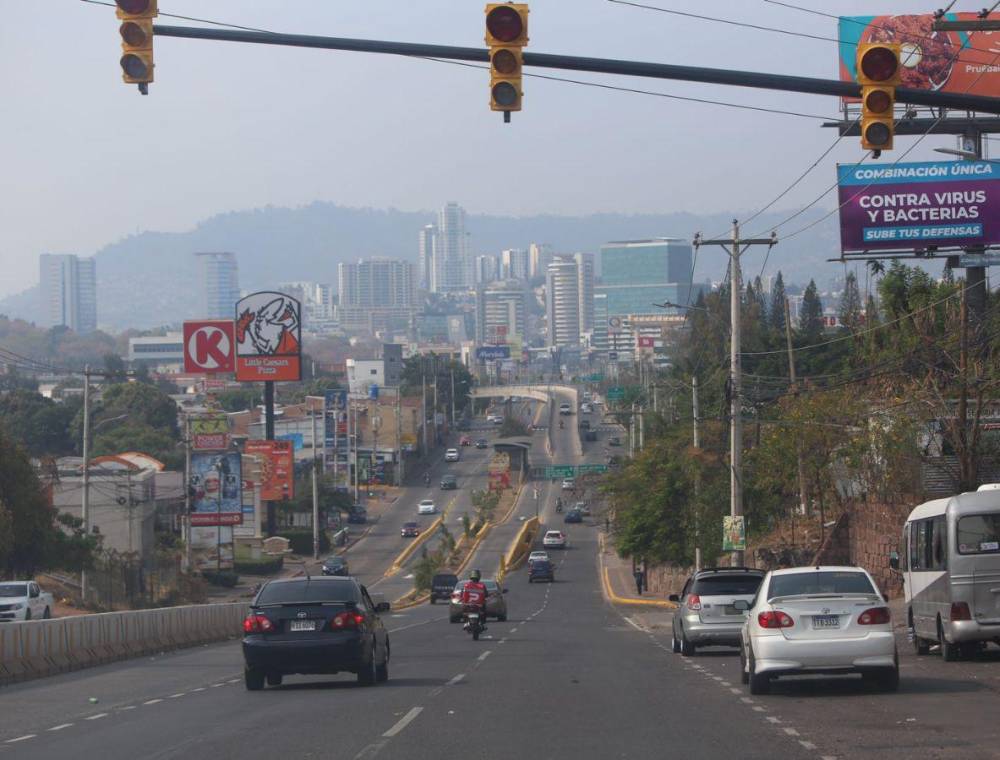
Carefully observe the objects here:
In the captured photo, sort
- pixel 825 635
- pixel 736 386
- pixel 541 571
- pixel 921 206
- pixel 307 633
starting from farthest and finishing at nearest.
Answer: pixel 541 571 < pixel 921 206 < pixel 736 386 < pixel 307 633 < pixel 825 635

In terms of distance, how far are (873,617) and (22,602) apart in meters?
26.8

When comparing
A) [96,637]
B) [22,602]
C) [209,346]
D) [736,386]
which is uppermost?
[209,346]

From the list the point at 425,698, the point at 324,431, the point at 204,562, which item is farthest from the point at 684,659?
the point at 324,431

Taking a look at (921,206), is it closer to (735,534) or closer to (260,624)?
(735,534)

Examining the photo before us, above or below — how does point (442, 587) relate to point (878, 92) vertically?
below

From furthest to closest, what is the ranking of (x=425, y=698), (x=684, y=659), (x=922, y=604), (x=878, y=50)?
(x=684, y=659) → (x=922, y=604) → (x=425, y=698) → (x=878, y=50)

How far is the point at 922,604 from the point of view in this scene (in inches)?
947

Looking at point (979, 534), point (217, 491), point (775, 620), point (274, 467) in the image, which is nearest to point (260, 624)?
point (775, 620)

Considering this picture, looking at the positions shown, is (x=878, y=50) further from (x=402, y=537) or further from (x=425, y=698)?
(x=402, y=537)

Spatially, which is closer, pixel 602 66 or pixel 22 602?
pixel 602 66

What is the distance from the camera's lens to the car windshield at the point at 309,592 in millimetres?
19578

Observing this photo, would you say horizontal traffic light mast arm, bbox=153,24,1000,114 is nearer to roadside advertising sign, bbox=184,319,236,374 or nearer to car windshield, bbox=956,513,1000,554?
car windshield, bbox=956,513,1000,554

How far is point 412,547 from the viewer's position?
317ft

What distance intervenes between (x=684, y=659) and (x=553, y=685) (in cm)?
660
